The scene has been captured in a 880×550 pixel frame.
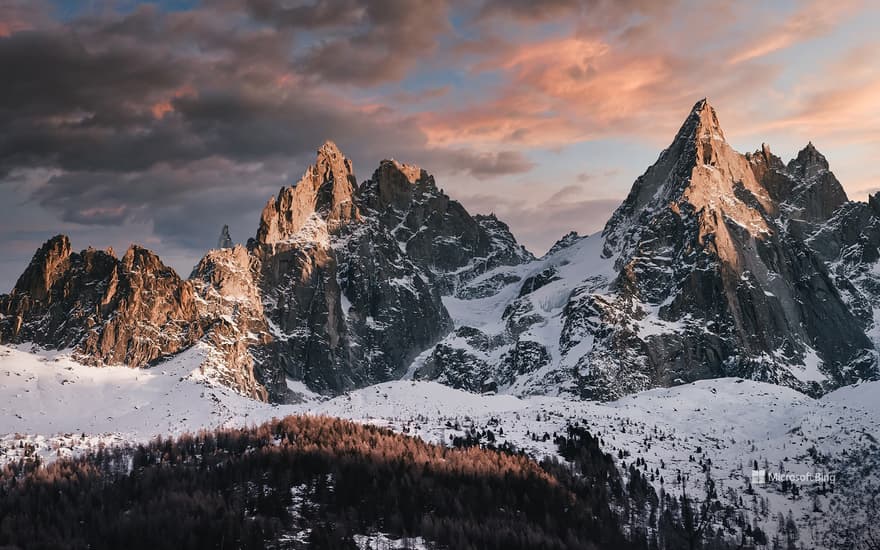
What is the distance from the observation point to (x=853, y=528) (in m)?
73.4

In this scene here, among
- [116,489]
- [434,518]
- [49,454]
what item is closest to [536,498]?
[434,518]

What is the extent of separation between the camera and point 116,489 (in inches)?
2990

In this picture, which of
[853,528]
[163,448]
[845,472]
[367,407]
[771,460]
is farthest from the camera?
[367,407]

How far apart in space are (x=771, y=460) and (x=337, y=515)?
46664 millimetres

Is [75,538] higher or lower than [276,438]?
lower

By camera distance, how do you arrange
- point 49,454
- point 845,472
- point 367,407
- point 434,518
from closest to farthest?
1. point 434,518
2. point 845,472
3. point 49,454
4. point 367,407

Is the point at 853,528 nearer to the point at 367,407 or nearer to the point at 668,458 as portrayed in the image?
the point at 668,458

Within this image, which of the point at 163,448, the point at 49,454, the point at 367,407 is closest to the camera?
the point at 163,448

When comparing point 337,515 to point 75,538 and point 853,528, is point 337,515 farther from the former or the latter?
point 853,528

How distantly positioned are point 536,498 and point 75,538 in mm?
38012

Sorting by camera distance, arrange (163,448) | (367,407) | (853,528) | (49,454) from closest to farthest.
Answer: (853,528), (163,448), (49,454), (367,407)

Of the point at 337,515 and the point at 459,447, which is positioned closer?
the point at 337,515

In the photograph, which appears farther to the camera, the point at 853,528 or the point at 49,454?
the point at 49,454

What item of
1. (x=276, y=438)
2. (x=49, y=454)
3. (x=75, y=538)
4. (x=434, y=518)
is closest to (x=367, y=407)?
(x=276, y=438)
